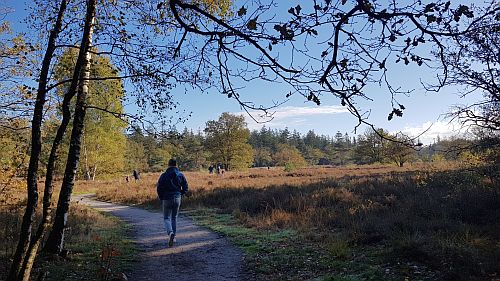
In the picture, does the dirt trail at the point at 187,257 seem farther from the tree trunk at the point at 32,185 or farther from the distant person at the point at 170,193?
the tree trunk at the point at 32,185

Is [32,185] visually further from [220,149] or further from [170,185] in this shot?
[220,149]

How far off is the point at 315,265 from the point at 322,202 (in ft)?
21.6

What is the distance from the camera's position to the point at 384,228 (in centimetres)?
827

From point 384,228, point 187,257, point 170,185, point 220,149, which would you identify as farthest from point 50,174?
point 220,149

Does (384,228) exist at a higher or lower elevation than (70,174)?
lower

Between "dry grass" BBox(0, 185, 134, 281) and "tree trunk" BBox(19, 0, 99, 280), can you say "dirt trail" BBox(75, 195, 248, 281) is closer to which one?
"dry grass" BBox(0, 185, 134, 281)

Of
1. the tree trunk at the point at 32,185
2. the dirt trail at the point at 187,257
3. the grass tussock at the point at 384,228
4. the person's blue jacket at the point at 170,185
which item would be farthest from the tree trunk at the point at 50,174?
the grass tussock at the point at 384,228

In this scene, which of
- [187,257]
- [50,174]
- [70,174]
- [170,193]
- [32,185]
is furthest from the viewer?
[170,193]

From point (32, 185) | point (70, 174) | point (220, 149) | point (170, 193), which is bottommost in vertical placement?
point (170, 193)

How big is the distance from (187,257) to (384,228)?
4.33m

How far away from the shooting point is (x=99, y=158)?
34719 mm

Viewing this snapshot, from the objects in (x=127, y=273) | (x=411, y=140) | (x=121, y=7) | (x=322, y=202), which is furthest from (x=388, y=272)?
(x=322, y=202)

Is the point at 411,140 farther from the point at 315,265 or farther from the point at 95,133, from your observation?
the point at 95,133

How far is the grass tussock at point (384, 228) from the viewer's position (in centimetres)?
598
